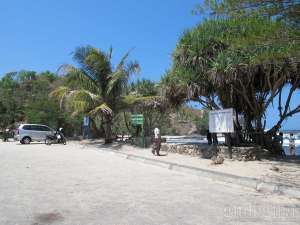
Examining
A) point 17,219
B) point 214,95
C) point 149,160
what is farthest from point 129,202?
point 214,95

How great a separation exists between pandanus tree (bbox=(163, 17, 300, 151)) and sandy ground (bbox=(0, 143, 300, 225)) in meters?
5.73

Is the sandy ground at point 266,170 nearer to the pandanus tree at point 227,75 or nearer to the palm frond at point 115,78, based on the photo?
the pandanus tree at point 227,75

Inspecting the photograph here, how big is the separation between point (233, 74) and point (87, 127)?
22666mm

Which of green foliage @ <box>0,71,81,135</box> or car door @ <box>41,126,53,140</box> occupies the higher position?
green foliage @ <box>0,71,81,135</box>

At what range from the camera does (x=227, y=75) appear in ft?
54.4

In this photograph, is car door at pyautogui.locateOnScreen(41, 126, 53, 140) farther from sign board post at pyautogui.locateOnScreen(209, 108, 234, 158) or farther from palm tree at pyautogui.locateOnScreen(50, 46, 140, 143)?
sign board post at pyautogui.locateOnScreen(209, 108, 234, 158)

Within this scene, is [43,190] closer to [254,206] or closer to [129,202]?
[129,202]

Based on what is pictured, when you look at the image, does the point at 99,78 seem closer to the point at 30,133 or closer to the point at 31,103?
the point at 30,133

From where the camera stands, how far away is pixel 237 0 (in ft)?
29.6

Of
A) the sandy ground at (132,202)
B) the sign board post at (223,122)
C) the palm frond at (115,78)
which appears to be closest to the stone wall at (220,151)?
the sign board post at (223,122)

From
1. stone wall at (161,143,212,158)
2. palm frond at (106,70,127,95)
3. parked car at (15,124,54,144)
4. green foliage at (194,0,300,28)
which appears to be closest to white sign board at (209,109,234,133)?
stone wall at (161,143,212,158)

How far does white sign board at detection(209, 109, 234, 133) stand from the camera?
16953mm

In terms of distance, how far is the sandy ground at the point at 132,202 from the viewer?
7.09 meters

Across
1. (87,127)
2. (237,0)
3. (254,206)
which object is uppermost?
(237,0)
